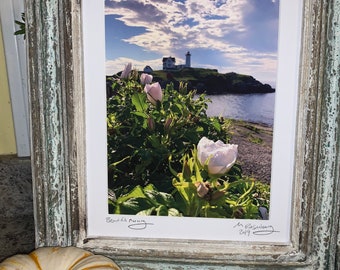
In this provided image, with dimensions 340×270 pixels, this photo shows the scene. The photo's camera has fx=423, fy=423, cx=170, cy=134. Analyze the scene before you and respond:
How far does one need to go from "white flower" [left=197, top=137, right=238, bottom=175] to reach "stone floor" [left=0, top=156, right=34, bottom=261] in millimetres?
327

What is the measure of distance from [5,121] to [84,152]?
456 millimetres

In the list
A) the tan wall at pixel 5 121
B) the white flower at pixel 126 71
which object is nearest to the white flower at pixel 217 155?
the white flower at pixel 126 71

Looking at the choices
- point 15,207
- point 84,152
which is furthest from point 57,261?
point 15,207

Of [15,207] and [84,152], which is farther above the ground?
[84,152]

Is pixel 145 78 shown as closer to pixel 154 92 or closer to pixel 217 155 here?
pixel 154 92

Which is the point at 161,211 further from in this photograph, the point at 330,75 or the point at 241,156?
the point at 330,75

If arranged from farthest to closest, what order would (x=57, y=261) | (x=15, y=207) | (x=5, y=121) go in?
(x=5, y=121), (x=15, y=207), (x=57, y=261)

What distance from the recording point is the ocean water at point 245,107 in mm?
504

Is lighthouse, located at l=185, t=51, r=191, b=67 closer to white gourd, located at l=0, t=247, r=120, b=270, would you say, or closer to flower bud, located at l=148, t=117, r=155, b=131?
flower bud, located at l=148, t=117, r=155, b=131

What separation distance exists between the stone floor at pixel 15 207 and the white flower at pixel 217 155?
327 mm

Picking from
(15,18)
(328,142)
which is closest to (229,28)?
(328,142)

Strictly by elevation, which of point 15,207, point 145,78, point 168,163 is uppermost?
point 145,78

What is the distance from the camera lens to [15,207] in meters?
0.78

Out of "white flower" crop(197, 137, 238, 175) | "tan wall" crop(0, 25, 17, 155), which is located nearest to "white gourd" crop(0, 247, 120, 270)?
"white flower" crop(197, 137, 238, 175)
